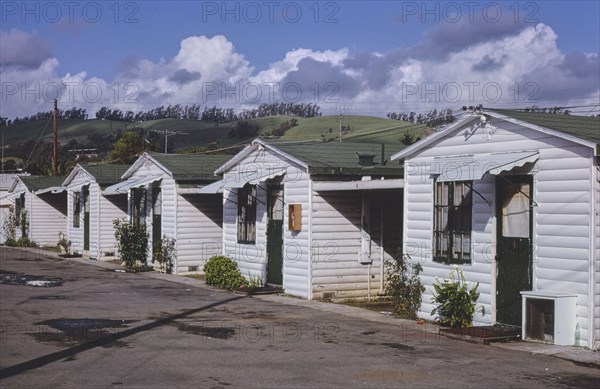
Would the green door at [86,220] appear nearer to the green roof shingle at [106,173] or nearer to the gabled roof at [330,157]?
the green roof shingle at [106,173]

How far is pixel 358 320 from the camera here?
16688 millimetres

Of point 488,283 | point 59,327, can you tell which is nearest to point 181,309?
point 59,327

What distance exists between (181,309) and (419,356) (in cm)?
728

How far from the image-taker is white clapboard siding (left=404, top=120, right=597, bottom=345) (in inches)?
519

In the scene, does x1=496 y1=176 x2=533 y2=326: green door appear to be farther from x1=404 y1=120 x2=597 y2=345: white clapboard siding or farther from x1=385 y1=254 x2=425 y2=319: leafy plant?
x1=385 y1=254 x2=425 y2=319: leafy plant

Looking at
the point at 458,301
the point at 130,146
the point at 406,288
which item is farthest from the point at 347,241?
the point at 130,146

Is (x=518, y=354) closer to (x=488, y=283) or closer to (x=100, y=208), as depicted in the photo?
(x=488, y=283)

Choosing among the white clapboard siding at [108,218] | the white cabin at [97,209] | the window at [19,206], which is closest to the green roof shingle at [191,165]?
the white cabin at [97,209]

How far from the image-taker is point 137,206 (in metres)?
30.6

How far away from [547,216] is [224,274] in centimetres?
1129

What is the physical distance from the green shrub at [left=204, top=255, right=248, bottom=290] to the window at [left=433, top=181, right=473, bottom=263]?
309 inches

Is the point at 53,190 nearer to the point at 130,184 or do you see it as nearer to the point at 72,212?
the point at 72,212

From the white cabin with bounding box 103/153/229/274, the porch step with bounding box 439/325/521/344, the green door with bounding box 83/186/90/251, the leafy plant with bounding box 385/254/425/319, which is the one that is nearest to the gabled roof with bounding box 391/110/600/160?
the leafy plant with bounding box 385/254/425/319

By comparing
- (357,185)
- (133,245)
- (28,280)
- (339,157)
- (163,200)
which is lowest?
(28,280)
